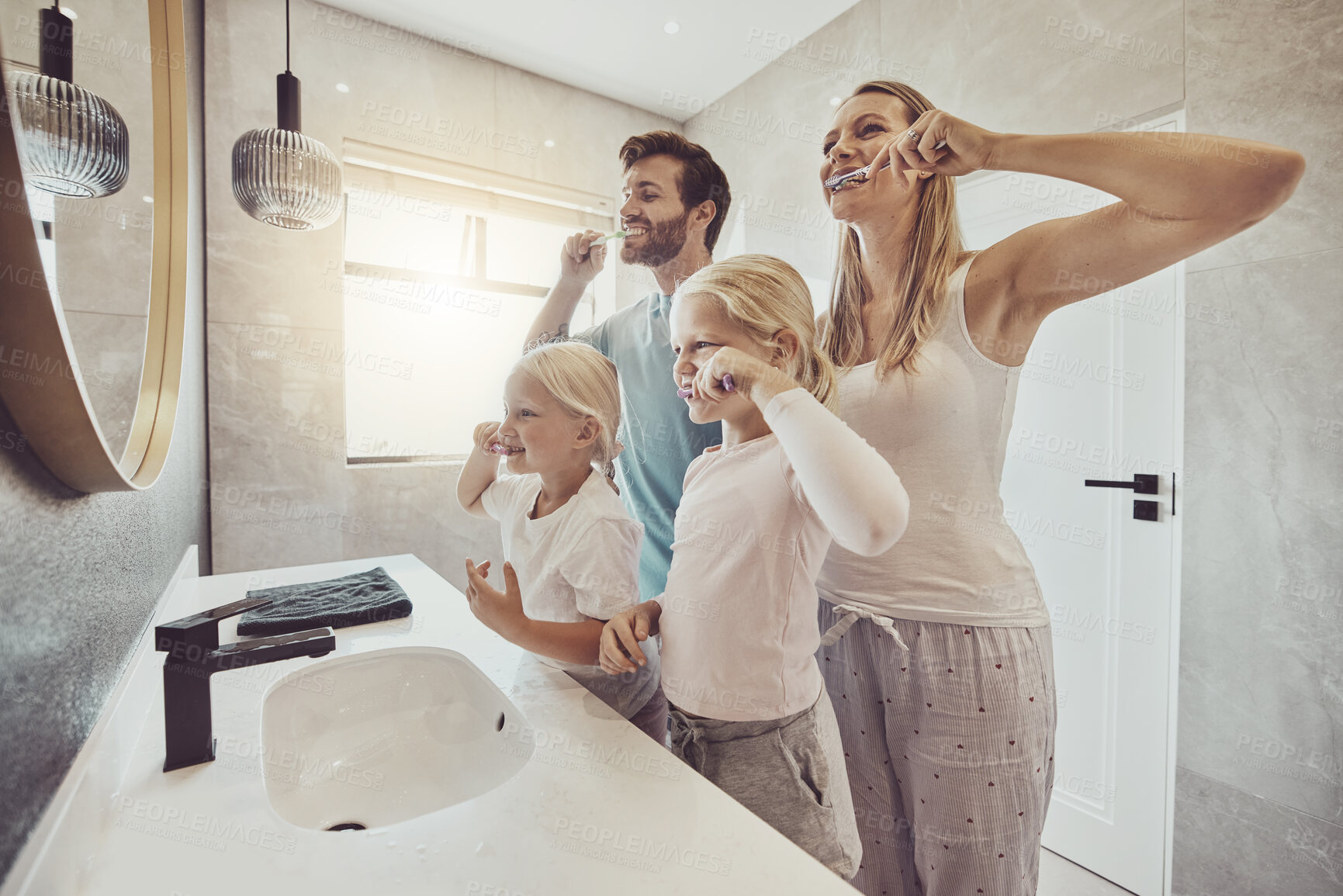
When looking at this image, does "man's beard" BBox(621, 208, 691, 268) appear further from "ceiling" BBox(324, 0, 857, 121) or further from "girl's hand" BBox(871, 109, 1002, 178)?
"ceiling" BBox(324, 0, 857, 121)

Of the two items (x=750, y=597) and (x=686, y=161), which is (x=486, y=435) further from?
(x=686, y=161)

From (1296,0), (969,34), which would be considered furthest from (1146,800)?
(969,34)

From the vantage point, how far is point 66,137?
1.61 feet

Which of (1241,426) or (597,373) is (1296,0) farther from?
(597,373)

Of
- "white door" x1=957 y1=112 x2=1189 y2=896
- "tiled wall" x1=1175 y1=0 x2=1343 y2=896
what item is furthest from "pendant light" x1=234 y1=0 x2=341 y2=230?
"tiled wall" x1=1175 y1=0 x2=1343 y2=896

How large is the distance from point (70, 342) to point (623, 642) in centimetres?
51

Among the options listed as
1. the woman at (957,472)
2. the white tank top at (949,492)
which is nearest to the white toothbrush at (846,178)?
the woman at (957,472)

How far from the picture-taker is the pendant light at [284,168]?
1.26 m

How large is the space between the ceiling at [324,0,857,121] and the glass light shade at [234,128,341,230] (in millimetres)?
1163

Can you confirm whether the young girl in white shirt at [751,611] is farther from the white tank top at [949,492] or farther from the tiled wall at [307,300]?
the tiled wall at [307,300]

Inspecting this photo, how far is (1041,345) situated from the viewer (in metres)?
1.67

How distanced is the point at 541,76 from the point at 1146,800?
305 cm

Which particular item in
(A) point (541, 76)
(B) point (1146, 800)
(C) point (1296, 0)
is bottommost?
(B) point (1146, 800)

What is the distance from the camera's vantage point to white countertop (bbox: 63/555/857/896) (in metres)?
0.44
